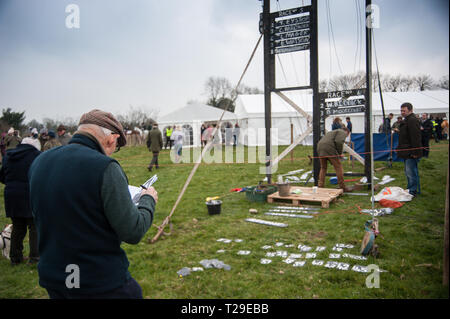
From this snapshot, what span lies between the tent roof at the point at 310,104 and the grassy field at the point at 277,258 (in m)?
13.3

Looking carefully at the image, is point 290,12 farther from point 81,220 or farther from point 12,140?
point 12,140

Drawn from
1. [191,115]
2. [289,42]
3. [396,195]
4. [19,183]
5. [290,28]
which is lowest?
[396,195]

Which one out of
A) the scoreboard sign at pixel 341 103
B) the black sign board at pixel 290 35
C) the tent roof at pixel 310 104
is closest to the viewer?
the black sign board at pixel 290 35

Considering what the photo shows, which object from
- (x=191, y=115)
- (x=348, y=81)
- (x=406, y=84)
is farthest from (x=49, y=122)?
(x=406, y=84)

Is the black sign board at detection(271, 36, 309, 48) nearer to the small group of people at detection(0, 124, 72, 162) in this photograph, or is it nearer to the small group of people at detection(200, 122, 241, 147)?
the small group of people at detection(0, 124, 72, 162)

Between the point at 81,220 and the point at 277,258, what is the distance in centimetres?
318

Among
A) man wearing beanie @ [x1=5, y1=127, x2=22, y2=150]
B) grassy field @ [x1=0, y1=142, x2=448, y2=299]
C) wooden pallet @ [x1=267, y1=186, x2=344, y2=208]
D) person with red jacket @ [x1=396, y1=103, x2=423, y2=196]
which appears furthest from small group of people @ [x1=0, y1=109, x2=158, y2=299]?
man wearing beanie @ [x1=5, y1=127, x2=22, y2=150]

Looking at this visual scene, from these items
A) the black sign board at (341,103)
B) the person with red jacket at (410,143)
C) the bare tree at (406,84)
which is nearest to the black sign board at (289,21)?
the black sign board at (341,103)

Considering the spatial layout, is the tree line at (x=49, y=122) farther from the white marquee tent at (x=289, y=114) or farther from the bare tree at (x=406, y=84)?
the bare tree at (x=406, y=84)

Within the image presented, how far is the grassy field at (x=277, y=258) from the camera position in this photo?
134 inches

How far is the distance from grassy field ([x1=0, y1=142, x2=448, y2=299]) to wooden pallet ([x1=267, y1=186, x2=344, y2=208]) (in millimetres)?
178

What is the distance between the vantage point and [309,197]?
698cm

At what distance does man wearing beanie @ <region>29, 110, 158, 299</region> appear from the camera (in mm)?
1573

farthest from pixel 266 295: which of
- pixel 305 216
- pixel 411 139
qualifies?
pixel 411 139
